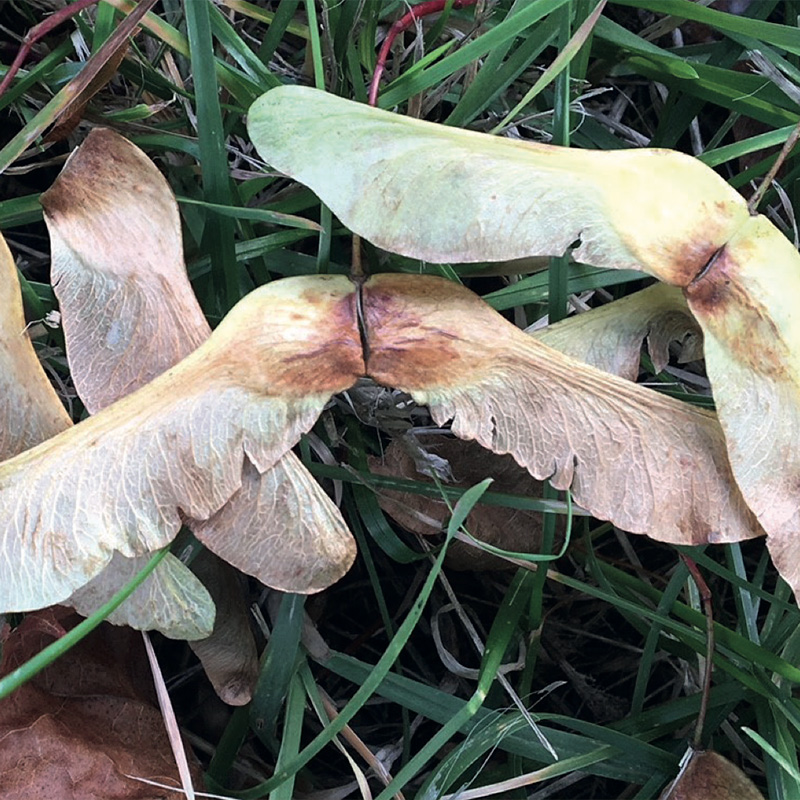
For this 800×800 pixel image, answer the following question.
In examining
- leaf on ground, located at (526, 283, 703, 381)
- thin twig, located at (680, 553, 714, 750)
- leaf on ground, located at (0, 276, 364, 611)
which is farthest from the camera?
thin twig, located at (680, 553, 714, 750)

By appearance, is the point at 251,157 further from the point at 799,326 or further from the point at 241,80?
the point at 799,326

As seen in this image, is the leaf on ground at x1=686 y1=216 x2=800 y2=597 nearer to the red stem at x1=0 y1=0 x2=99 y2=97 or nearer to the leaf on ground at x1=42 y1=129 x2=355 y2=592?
the leaf on ground at x1=42 y1=129 x2=355 y2=592

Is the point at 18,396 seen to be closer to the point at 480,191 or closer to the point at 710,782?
the point at 480,191

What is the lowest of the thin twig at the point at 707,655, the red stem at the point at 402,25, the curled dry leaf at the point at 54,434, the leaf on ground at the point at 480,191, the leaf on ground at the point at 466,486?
the thin twig at the point at 707,655

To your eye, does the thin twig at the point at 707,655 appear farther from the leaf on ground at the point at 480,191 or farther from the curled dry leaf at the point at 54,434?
the curled dry leaf at the point at 54,434

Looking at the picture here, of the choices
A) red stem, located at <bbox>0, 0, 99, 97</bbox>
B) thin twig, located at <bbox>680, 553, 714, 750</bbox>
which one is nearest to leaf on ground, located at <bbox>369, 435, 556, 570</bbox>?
thin twig, located at <bbox>680, 553, 714, 750</bbox>

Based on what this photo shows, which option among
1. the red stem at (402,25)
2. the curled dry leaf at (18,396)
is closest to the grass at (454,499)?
the red stem at (402,25)

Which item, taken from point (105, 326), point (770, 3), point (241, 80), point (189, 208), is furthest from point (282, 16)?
point (770, 3)

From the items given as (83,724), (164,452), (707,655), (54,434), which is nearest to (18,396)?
(54,434)
